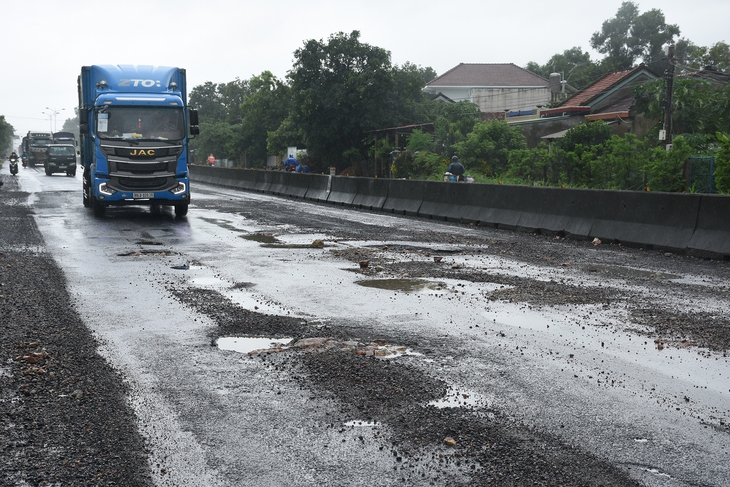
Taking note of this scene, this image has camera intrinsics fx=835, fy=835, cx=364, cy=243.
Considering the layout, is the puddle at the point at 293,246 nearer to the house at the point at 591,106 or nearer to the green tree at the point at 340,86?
the house at the point at 591,106

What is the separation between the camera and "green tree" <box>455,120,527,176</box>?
41.5m

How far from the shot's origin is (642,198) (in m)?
15.2

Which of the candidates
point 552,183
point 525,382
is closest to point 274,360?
point 525,382

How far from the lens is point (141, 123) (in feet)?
68.3

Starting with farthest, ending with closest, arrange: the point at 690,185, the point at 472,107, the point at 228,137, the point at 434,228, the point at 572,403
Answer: the point at 228,137 < the point at 472,107 < the point at 690,185 < the point at 434,228 < the point at 572,403

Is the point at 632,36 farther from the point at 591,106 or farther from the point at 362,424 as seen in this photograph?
the point at 362,424

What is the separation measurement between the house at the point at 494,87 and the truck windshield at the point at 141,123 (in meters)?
85.9

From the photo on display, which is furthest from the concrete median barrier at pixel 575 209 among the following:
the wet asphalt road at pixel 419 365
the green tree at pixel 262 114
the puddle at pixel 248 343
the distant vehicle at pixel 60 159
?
the green tree at pixel 262 114

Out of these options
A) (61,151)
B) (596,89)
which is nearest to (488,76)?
(596,89)

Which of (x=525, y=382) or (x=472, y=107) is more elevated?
(x=472, y=107)

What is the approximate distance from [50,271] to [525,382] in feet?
25.2

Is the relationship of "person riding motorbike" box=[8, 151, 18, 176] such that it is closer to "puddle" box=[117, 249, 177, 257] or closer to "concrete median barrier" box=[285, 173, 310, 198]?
"concrete median barrier" box=[285, 173, 310, 198]

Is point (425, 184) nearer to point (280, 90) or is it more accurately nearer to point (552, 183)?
point (552, 183)

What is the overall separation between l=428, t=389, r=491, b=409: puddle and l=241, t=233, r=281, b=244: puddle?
9999 millimetres
